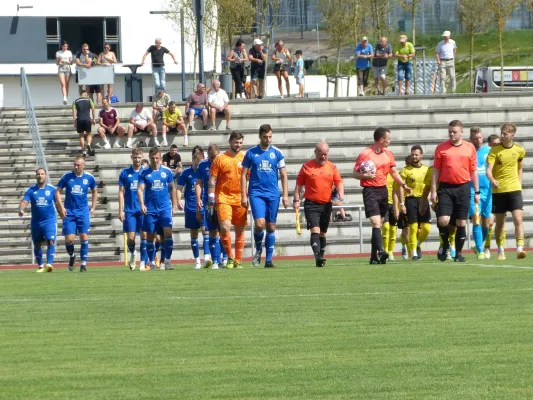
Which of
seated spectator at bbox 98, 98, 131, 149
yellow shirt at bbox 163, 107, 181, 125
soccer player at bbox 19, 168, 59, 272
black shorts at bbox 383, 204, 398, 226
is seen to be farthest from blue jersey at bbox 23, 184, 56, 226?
yellow shirt at bbox 163, 107, 181, 125

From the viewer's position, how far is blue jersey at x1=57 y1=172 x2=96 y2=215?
2355 centimetres

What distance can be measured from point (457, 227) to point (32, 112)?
16951 millimetres

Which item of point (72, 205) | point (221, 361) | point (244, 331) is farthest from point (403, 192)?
point (221, 361)

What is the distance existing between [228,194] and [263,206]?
77 cm

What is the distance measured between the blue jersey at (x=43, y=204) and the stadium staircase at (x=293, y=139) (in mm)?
4979

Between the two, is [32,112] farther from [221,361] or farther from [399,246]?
[221,361]

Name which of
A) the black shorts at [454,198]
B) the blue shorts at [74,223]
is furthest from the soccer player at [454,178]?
the blue shorts at [74,223]

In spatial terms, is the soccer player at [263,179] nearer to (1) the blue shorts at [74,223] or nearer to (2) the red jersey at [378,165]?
(2) the red jersey at [378,165]

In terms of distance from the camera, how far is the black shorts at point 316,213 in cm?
2000

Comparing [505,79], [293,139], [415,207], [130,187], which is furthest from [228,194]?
[505,79]

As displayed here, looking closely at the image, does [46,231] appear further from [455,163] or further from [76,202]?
[455,163]

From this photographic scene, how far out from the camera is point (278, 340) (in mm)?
9727

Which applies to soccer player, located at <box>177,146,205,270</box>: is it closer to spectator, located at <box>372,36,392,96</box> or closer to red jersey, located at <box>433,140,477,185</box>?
red jersey, located at <box>433,140,477,185</box>

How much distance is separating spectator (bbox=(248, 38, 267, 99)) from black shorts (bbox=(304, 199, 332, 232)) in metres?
16.7
